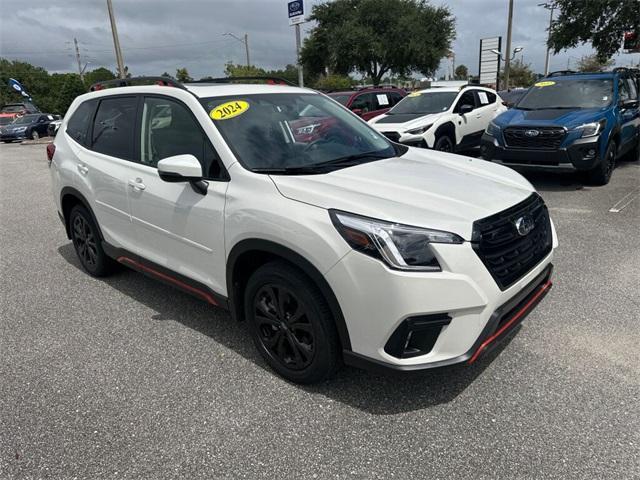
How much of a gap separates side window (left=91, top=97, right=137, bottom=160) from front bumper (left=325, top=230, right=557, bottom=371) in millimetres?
2319

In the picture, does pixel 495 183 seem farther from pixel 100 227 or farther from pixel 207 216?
pixel 100 227

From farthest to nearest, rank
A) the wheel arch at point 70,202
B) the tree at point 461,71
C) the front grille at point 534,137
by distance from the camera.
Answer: the tree at point 461,71 < the front grille at point 534,137 < the wheel arch at point 70,202

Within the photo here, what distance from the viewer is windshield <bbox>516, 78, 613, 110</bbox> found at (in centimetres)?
812

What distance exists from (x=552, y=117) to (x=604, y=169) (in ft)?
3.81

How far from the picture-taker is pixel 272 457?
240 centimetres

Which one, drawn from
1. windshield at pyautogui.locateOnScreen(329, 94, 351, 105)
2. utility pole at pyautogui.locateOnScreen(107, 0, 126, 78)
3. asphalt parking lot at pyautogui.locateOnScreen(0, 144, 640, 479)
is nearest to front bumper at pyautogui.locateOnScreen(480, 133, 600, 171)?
asphalt parking lot at pyautogui.locateOnScreen(0, 144, 640, 479)

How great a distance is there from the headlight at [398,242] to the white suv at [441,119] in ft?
21.8

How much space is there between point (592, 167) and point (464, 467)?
6.50 m

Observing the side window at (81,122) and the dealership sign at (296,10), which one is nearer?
the side window at (81,122)

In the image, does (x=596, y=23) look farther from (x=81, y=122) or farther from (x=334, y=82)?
(x=334, y=82)

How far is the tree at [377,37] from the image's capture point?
100.0 ft

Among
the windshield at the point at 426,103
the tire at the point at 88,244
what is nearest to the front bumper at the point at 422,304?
the tire at the point at 88,244

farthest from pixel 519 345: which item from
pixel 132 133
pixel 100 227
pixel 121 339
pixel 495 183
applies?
pixel 100 227

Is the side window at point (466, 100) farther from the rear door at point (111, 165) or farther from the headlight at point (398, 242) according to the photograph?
the headlight at point (398, 242)
